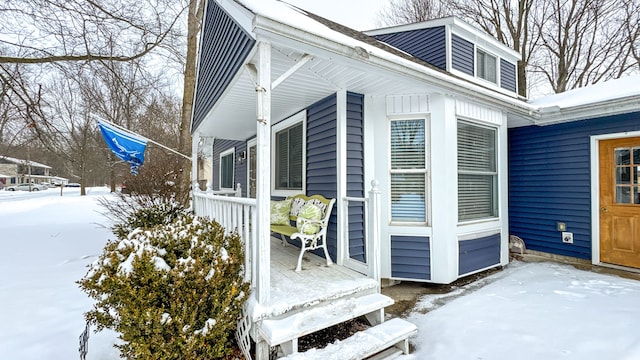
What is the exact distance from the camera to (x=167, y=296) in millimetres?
2188

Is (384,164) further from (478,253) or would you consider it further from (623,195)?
(623,195)

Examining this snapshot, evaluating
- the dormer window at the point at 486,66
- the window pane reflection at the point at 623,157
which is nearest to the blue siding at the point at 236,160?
the dormer window at the point at 486,66

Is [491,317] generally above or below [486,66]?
below

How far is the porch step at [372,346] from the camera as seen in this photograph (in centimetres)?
222

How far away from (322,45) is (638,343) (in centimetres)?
363

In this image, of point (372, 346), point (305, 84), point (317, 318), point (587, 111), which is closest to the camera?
point (372, 346)

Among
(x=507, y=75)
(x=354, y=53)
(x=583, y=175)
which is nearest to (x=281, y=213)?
(x=354, y=53)

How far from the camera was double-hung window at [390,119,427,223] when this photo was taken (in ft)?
13.4

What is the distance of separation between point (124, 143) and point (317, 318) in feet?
19.4

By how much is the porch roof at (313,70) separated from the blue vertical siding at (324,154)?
0.20 m

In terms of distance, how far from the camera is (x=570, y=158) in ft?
16.7

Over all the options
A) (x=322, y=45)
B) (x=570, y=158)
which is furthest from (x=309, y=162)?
(x=570, y=158)

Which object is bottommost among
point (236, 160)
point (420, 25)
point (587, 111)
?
point (236, 160)

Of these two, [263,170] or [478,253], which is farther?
[478,253]
